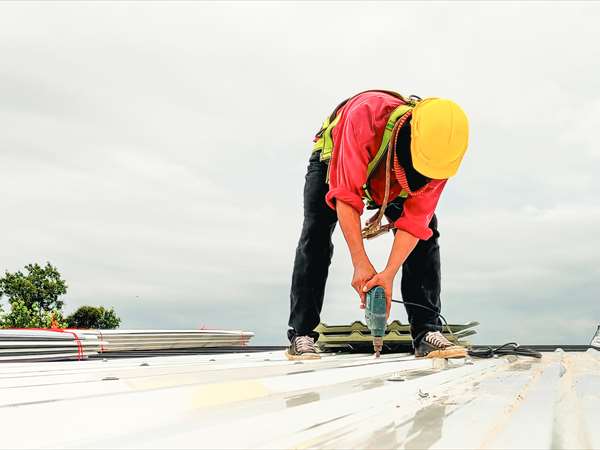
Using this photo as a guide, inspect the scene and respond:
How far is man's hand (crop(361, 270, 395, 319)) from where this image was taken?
7.94ft

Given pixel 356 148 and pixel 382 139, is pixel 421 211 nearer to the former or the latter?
pixel 382 139

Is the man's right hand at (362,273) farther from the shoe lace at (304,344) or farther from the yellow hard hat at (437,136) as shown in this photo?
the shoe lace at (304,344)

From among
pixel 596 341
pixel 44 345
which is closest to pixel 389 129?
pixel 596 341

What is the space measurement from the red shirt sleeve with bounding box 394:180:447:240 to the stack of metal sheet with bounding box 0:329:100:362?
2.53 metres

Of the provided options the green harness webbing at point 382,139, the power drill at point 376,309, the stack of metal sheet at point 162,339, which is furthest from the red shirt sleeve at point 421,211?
the stack of metal sheet at point 162,339

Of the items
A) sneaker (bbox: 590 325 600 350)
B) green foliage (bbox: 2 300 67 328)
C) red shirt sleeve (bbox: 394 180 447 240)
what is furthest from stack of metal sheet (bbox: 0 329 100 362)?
green foliage (bbox: 2 300 67 328)

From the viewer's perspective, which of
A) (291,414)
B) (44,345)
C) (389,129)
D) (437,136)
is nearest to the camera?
(291,414)

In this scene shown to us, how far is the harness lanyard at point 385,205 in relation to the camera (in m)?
2.51

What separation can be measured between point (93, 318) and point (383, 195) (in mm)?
21451

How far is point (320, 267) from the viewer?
3.24 meters

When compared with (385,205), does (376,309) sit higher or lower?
lower

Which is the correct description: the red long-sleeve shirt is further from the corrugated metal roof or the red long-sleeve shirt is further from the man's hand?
the corrugated metal roof

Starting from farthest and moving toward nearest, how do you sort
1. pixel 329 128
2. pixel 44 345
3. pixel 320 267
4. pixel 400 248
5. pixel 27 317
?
pixel 27 317
pixel 44 345
pixel 320 267
pixel 329 128
pixel 400 248

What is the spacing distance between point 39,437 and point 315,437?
36 centimetres
